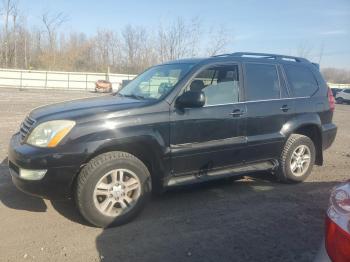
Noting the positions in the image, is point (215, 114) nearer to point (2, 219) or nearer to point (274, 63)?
point (274, 63)

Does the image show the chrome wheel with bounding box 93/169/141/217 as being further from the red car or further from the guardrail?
the guardrail

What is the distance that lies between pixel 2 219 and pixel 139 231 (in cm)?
154

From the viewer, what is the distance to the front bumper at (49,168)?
382cm

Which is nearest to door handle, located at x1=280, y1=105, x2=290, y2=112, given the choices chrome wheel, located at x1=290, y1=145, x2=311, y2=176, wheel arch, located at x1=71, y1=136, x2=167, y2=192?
chrome wheel, located at x1=290, y1=145, x2=311, y2=176

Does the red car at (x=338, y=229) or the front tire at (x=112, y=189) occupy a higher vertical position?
the red car at (x=338, y=229)

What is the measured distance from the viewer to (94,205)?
4.04 metres

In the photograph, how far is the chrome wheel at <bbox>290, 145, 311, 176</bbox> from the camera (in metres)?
5.87

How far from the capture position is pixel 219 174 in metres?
4.95

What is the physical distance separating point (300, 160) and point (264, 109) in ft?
4.05

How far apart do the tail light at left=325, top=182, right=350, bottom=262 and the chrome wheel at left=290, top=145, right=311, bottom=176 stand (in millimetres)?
3743

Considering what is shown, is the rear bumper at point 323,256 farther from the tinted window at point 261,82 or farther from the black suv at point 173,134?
the tinted window at point 261,82

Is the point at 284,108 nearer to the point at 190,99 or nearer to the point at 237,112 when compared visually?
the point at 237,112

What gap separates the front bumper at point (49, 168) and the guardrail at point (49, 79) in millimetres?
38402

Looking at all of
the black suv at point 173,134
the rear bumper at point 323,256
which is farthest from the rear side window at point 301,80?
the rear bumper at point 323,256
